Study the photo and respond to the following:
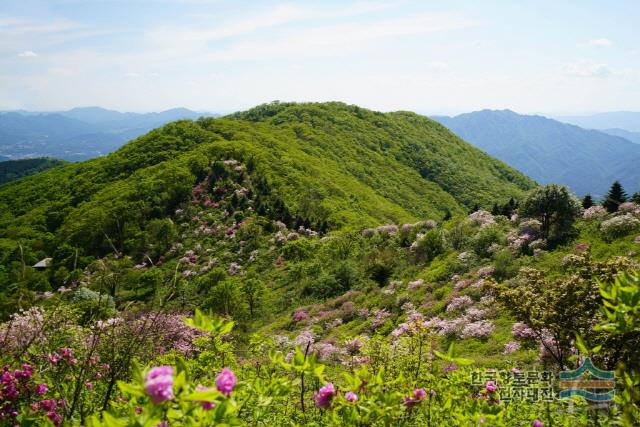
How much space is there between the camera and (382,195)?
74.4m

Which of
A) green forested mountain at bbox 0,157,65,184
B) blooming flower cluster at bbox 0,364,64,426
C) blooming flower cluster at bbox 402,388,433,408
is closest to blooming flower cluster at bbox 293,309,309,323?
blooming flower cluster at bbox 0,364,64,426

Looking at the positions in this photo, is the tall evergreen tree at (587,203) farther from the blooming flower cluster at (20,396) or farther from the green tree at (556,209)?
the blooming flower cluster at (20,396)

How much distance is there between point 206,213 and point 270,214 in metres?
8.30

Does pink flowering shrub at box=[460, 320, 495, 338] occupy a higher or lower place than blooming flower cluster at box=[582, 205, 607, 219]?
lower

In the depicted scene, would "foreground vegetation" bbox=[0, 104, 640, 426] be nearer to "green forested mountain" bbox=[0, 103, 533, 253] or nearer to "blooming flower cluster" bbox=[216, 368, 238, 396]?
"blooming flower cluster" bbox=[216, 368, 238, 396]

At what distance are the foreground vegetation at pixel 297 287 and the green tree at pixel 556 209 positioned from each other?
0.35 feet

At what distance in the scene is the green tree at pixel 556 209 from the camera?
767 inches

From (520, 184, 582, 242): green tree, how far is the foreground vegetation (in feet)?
0.35

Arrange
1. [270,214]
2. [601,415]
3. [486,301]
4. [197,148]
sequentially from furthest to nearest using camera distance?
[197,148] → [270,214] → [486,301] → [601,415]

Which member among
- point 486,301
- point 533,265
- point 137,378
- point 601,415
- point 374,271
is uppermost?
point 137,378

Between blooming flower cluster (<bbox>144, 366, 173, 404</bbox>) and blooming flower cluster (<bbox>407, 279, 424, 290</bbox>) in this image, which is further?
blooming flower cluster (<bbox>407, 279, 424, 290</bbox>)

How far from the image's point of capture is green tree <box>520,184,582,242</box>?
19.5 m

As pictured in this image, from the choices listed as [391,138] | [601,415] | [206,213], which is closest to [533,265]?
[601,415]

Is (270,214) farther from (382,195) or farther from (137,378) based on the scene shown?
(137,378)
